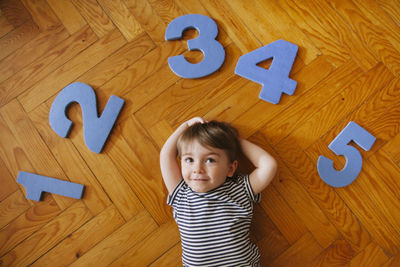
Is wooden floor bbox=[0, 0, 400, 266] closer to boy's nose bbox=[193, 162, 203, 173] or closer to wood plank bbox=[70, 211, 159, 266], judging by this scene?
wood plank bbox=[70, 211, 159, 266]

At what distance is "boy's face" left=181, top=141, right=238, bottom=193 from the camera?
75 centimetres

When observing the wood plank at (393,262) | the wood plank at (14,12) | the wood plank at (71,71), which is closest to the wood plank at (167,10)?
the wood plank at (71,71)

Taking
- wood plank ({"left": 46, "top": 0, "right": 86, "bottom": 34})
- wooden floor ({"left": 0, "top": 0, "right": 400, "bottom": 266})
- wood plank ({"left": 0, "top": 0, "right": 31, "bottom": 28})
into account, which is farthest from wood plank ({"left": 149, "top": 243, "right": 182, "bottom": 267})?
wood plank ({"left": 0, "top": 0, "right": 31, "bottom": 28})

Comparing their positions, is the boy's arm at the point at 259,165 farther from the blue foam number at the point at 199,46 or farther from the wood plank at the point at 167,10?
the wood plank at the point at 167,10

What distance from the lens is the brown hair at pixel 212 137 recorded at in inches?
30.1

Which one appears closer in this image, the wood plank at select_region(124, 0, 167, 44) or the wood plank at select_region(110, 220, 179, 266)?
the wood plank at select_region(110, 220, 179, 266)

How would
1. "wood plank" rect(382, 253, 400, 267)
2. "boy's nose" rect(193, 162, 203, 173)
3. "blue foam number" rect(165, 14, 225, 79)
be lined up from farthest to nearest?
"blue foam number" rect(165, 14, 225, 79), "wood plank" rect(382, 253, 400, 267), "boy's nose" rect(193, 162, 203, 173)

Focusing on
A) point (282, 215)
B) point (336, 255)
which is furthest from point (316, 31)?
point (336, 255)

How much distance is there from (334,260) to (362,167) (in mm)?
300

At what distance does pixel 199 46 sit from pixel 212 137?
0.37m

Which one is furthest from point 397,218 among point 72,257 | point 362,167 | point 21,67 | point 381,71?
point 21,67

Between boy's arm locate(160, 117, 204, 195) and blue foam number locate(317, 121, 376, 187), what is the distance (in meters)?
0.42

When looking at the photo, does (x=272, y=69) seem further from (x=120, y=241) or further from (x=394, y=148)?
(x=120, y=241)

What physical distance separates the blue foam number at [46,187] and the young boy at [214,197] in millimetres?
333
